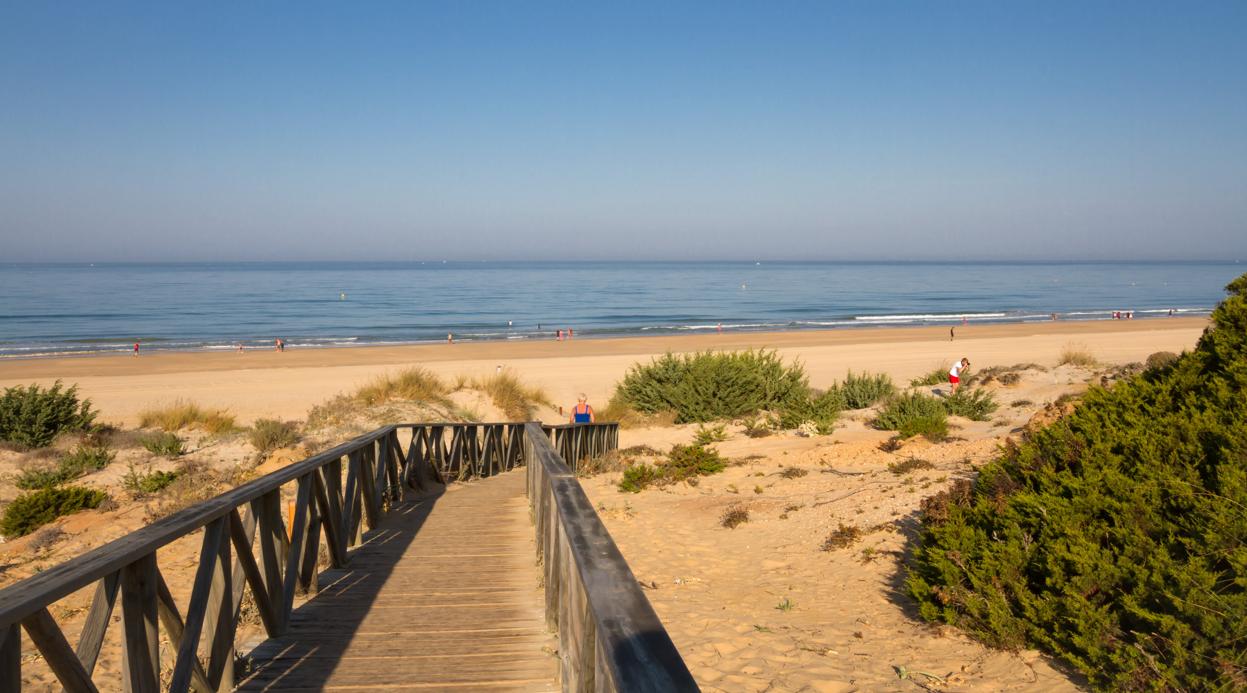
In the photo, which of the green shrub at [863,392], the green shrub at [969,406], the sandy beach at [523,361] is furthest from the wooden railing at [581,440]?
the sandy beach at [523,361]

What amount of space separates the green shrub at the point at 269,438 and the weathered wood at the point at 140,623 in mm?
12511

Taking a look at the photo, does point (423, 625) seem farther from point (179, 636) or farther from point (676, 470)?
point (676, 470)

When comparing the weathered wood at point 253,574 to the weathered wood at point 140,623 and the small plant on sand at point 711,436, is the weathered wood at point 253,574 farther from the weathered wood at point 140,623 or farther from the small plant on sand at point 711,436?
the small plant on sand at point 711,436

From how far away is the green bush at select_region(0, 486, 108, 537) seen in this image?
417 inches

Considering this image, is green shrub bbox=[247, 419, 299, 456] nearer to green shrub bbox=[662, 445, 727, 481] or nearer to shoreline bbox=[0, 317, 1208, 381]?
green shrub bbox=[662, 445, 727, 481]

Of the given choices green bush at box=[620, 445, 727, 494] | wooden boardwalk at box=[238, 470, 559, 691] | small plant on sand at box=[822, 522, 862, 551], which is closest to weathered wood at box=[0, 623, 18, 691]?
wooden boardwalk at box=[238, 470, 559, 691]

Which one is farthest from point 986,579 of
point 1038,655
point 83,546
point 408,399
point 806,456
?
point 408,399

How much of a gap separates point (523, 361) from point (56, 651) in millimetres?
31993

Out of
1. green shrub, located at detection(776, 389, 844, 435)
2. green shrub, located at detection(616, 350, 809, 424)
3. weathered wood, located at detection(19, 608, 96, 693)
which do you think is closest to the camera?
weathered wood, located at detection(19, 608, 96, 693)

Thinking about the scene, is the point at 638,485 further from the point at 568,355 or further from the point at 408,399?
the point at 568,355

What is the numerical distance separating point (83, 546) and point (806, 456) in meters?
9.70

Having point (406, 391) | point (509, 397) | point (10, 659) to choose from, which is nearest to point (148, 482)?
point (406, 391)

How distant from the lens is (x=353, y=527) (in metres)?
7.17

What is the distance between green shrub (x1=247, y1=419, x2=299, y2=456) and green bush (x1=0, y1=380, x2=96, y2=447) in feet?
12.0
